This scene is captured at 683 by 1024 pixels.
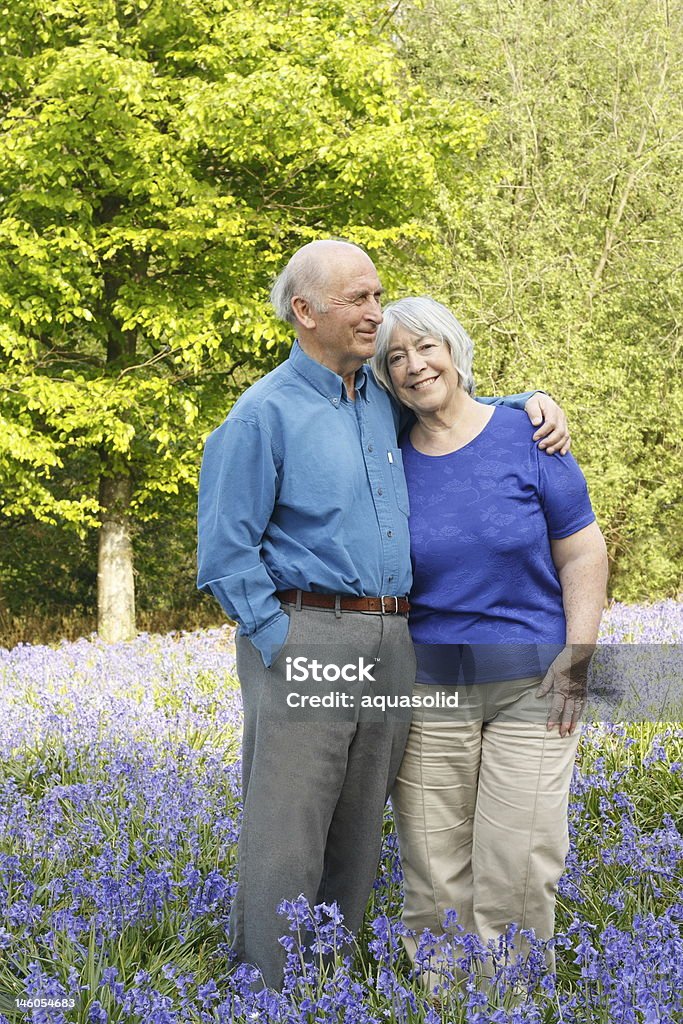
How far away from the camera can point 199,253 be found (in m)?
9.98

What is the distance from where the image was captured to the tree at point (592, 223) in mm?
13906

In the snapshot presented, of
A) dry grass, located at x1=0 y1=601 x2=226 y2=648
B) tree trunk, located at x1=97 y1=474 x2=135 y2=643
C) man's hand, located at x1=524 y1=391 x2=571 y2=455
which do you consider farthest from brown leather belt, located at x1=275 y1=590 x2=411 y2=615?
dry grass, located at x1=0 y1=601 x2=226 y2=648

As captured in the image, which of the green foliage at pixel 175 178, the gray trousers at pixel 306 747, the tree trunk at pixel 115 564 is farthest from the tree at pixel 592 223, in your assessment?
the gray trousers at pixel 306 747

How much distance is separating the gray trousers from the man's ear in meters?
0.81

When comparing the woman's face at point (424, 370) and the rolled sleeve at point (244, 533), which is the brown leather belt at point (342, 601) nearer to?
the rolled sleeve at point (244, 533)

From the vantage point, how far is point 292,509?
2936mm

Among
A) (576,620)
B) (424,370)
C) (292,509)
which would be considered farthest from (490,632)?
(424,370)

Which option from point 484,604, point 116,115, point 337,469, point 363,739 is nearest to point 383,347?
point 337,469

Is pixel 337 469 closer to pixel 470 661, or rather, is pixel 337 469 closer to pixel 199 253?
pixel 470 661

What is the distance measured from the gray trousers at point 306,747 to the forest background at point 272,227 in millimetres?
6437

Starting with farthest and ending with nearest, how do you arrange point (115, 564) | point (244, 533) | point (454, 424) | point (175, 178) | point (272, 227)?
point (115, 564)
point (272, 227)
point (175, 178)
point (454, 424)
point (244, 533)

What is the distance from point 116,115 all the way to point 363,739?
7.05m

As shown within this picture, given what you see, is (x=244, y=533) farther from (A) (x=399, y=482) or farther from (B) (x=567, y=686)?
(B) (x=567, y=686)

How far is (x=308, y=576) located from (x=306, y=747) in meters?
0.48
